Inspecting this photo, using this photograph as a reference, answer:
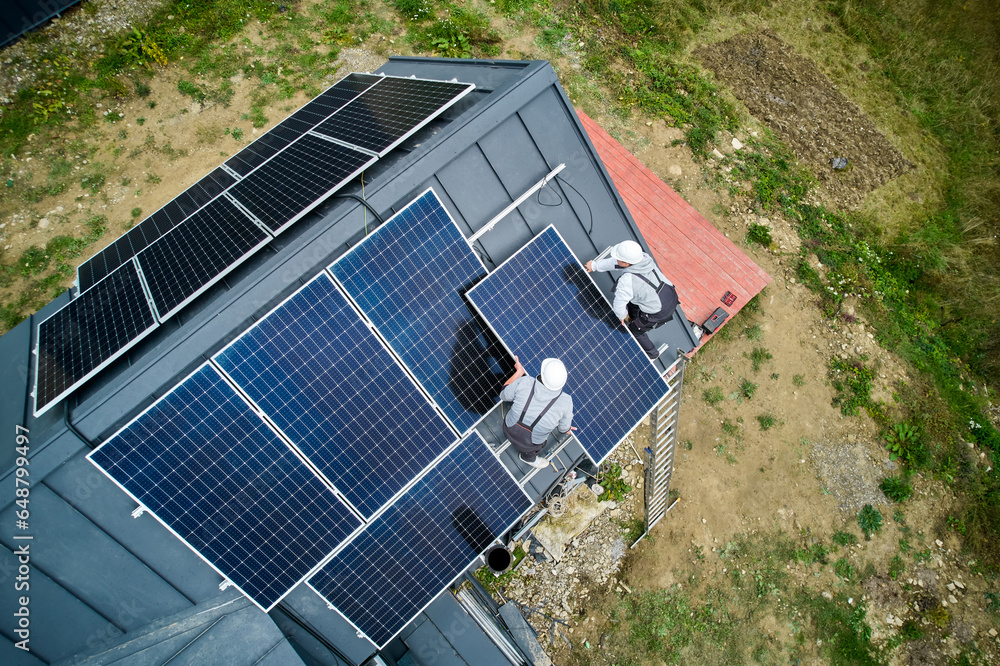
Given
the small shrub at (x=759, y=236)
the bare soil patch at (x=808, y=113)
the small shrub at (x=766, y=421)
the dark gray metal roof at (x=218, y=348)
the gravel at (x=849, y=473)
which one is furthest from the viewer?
the bare soil patch at (x=808, y=113)

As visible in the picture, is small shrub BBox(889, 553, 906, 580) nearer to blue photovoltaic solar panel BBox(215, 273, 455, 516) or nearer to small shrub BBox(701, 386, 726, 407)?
small shrub BBox(701, 386, 726, 407)

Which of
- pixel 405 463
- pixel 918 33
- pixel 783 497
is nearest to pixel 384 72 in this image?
pixel 405 463

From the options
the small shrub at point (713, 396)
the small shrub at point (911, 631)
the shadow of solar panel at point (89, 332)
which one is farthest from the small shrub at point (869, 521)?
the shadow of solar panel at point (89, 332)

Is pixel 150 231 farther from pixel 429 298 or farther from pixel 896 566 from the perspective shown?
pixel 896 566

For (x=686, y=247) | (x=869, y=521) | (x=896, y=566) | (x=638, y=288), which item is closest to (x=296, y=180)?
(x=638, y=288)

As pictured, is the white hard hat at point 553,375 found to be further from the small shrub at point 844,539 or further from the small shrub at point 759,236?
the small shrub at point 759,236

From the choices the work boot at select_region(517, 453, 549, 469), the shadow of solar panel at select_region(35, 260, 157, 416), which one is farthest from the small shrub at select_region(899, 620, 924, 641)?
the shadow of solar panel at select_region(35, 260, 157, 416)
